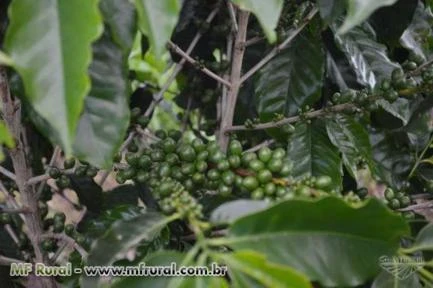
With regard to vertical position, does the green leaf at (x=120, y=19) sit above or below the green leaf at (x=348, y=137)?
above

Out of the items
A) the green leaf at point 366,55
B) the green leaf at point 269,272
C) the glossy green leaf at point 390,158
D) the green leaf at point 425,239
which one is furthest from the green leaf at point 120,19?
the glossy green leaf at point 390,158

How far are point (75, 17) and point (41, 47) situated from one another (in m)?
0.04

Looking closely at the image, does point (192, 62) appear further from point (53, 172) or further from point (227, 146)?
point (53, 172)

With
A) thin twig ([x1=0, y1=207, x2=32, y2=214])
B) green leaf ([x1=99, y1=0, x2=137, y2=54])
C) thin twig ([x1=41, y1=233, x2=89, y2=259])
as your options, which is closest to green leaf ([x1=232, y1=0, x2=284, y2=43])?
green leaf ([x1=99, y1=0, x2=137, y2=54])

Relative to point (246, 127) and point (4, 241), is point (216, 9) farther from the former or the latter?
point (4, 241)

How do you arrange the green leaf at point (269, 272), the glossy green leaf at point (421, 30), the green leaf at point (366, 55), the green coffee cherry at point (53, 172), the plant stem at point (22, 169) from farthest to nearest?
the glossy green leaf at point (421, 30) → the green leaf at point (366, 55) → the green coffee cherry at point (53, 172) → the plant stem at point (22, 169) → the green leaf at point (269, 272)

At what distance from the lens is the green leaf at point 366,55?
1.05 meters

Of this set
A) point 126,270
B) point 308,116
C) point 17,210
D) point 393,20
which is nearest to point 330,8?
point 308,116

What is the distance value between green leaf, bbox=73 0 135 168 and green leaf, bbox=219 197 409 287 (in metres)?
0.18

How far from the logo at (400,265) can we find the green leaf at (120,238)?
0.25 m

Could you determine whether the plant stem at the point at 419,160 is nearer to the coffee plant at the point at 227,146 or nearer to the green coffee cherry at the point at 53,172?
the coffee plant at the point at 227,146

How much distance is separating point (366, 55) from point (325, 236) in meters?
0.54

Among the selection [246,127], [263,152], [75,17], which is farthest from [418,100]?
[75,17]

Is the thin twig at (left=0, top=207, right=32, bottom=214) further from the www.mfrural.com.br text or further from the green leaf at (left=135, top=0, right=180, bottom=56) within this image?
the green leaf at (left=135, top=0, right=180, bottom=56)
